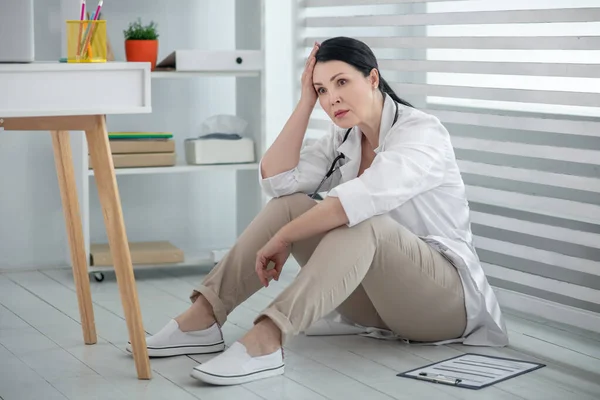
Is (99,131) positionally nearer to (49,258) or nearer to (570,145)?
(570,145)

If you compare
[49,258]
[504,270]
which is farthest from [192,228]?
[504,270]

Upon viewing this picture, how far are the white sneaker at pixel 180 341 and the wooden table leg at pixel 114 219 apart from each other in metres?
0.21

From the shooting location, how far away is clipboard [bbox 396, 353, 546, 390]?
219 centimetres

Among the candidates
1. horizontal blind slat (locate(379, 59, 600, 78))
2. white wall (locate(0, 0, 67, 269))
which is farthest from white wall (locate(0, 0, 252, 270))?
horizontal blind slat (locate(379, 59, 600, 78))

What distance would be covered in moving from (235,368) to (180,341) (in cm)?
29

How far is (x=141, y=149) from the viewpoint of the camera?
3.38m

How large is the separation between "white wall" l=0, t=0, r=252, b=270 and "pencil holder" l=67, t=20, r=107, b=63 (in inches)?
56.1

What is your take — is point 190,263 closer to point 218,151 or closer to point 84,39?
point 218,151

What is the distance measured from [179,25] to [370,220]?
181 centimetres

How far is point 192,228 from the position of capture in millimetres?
3891

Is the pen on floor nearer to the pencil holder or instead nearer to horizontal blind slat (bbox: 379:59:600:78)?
horizontal blind slat (bbox: 379:59:600:78)

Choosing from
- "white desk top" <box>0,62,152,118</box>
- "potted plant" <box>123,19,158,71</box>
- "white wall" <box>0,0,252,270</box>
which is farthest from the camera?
"white wall" <box>0,0,252,270</box>

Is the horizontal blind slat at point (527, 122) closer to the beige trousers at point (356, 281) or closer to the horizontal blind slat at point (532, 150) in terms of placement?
the horizontal blind slat at point (532, 150)

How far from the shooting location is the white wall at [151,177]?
3.58 metres
